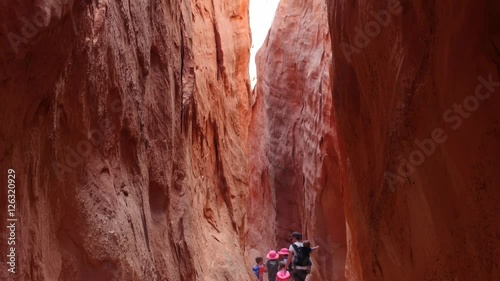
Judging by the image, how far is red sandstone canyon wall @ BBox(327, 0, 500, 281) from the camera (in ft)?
15.8

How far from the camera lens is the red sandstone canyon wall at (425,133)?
4.80 metres

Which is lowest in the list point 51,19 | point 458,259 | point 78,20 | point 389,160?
point 458,259

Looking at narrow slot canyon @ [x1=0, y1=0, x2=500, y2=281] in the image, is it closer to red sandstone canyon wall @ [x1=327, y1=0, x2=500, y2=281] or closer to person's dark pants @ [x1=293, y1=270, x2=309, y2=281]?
red sandstone canyon wall @ [x1=327, y1=0, x2=500, y2=281]

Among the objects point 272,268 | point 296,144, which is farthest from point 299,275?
point 296,144

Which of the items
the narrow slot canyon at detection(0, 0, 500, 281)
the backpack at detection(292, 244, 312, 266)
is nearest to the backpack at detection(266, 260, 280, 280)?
the backpack at detection(292, 244, 312, 266)

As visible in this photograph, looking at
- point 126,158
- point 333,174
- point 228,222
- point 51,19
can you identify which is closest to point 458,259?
point 126,158

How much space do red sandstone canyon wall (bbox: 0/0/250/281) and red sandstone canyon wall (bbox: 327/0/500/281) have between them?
2.09 metres

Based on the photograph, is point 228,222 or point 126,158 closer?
point 126,158

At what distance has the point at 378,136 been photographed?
20.2 feet

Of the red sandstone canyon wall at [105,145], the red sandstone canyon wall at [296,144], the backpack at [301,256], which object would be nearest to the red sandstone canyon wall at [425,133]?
the red sandstone canyon wall at [105,145]

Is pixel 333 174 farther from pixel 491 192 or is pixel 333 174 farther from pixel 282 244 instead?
pixel 491 192

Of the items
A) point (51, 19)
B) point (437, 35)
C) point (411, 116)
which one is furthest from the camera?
point (411, 116)

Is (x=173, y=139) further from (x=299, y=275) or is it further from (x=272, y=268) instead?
(x=272, y=268)

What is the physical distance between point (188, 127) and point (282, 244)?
947cm
